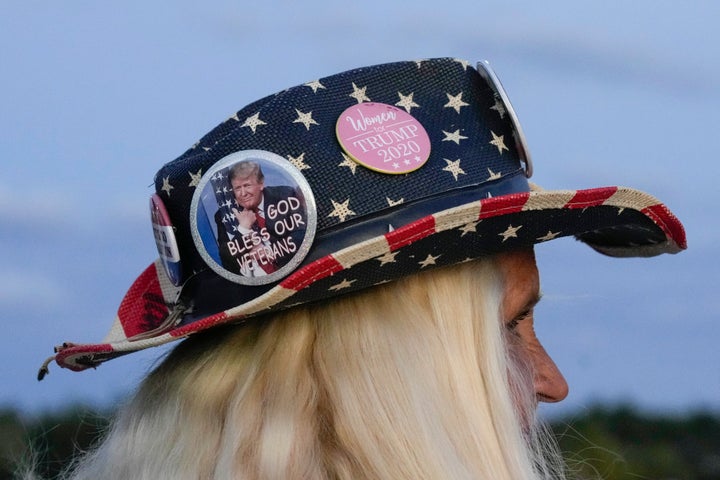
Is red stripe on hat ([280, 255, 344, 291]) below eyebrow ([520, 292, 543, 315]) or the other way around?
the other way around

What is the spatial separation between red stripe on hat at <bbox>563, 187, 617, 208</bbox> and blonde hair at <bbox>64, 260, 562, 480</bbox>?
0.62 feet

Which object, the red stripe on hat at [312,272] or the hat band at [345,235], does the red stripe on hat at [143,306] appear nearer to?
the hat band at [345,235]

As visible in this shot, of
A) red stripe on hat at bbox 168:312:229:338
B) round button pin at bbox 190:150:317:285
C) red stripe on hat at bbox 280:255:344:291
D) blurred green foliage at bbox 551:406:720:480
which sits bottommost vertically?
blurred green foliage at bbox 551:406:720:480

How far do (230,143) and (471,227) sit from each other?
1.39 feet

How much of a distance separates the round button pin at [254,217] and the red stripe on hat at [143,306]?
1.03ft

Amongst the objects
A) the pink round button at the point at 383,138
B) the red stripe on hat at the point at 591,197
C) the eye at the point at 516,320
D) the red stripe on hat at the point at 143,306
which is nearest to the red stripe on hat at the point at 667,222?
the red stripe on hat at the point at 591,197

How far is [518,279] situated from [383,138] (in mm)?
418

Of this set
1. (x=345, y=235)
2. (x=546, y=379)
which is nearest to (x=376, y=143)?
(x=345, y=235)

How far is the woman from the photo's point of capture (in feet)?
5.31

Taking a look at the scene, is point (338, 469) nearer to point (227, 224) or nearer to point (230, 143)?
point (227, 224)

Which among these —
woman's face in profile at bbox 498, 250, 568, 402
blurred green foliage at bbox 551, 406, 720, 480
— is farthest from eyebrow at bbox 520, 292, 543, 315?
blurred green foliage at bbox 551, 406, 720, 480

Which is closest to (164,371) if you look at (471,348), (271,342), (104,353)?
(104,353)

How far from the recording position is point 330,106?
1721 millimetres

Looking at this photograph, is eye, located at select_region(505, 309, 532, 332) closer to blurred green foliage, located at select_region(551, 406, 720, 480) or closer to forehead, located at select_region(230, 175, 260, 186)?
forehead, located at select_region(230, 175, 260, 186)
